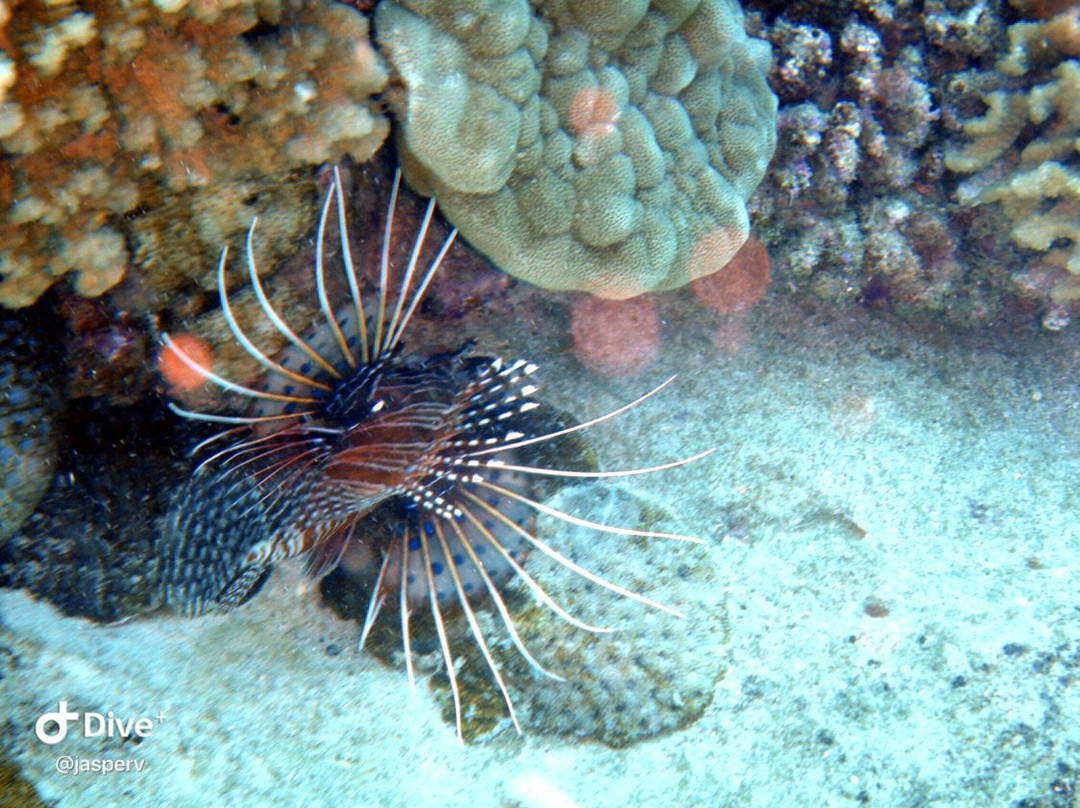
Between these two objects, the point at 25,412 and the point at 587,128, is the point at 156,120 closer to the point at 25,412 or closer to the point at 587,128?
the point at 25,412

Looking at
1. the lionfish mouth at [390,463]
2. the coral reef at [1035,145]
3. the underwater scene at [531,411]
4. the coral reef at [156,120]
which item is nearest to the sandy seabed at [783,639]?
the underwater scene at [531,411]

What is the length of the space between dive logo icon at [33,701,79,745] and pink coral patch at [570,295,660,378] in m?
2.72

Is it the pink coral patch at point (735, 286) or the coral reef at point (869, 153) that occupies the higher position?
the coral reef at point (869, 153)

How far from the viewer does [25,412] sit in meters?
2.70

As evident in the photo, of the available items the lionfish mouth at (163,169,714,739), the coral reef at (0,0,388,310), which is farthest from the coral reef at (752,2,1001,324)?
the coral reef at (0,0,388,310)

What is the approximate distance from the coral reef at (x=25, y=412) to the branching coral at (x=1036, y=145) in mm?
4245

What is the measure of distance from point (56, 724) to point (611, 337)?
117 inches

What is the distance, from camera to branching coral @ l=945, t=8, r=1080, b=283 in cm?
342

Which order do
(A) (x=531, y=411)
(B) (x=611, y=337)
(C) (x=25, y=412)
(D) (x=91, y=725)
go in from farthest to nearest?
(B) (x=611, y=337) < (A) (x=531, y=411) < (C) (x=25, y=412) < (D) (x=91, y=725)

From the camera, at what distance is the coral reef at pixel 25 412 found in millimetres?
2617

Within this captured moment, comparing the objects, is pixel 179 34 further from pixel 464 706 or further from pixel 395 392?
pixel 464 706

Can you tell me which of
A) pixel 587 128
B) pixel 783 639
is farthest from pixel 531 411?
pixel 783 639

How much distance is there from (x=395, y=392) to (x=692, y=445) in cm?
157

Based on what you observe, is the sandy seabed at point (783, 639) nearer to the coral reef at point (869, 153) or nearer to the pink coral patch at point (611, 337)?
the pink coral patch at point (611, 337)
